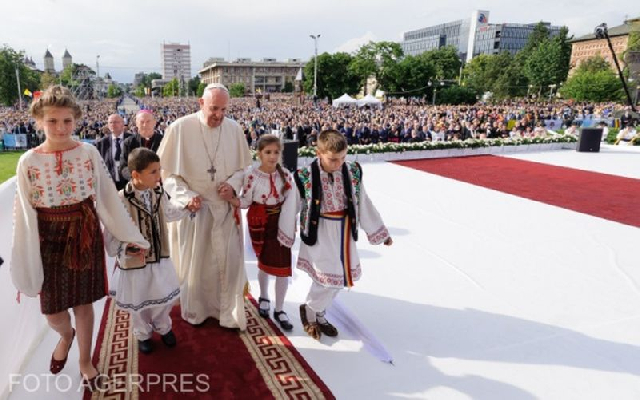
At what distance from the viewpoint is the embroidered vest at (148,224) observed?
272 centimetres

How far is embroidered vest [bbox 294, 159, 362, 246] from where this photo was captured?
3.03 metres

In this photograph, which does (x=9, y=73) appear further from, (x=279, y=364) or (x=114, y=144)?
(x=279, y=364)

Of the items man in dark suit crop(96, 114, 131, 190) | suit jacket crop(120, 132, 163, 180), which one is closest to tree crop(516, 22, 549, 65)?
man in dark suit crop(96, 114, 131, 190)

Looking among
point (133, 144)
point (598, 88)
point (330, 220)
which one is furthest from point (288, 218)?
point (598, 88)

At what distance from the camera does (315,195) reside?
303 centimetres

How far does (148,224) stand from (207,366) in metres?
1.01

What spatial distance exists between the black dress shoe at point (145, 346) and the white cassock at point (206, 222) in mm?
396

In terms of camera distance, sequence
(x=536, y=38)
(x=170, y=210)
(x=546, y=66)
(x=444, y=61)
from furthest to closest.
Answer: (x=536, y=38) < (x=444, y=61) < (x=546, y=66) < (x=170, y=210)

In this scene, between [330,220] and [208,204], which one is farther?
[208,204]

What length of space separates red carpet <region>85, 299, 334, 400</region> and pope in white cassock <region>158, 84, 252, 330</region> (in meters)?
0.19

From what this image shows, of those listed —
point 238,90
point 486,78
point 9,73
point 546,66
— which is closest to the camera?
point 9,73

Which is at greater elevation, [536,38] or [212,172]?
[536,38]

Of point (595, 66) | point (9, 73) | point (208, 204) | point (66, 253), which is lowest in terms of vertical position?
point (66, 253)

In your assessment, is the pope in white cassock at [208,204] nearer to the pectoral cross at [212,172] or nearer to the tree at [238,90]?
the pectoral cross at [212,172]
